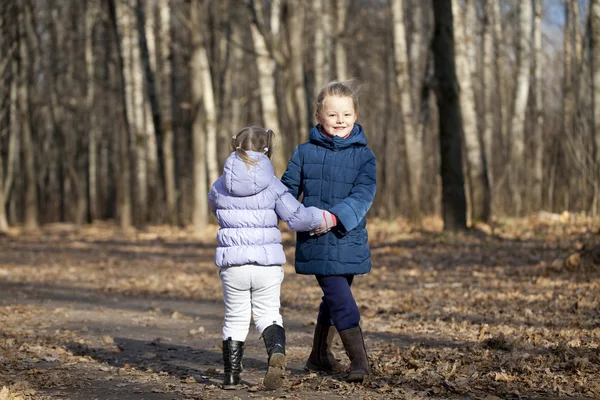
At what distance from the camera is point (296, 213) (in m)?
4.90

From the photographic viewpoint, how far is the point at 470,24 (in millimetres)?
22766

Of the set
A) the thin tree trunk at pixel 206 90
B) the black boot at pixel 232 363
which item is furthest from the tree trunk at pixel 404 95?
the black boot at pixel 232 363

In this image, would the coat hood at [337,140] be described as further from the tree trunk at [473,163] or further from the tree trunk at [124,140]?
the tree trunk at [124,140]

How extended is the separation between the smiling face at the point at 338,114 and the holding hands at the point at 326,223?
59 cm

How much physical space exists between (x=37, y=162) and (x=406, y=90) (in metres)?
24.8

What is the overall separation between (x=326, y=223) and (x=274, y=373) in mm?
931

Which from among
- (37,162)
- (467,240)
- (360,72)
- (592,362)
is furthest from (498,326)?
(37,162)

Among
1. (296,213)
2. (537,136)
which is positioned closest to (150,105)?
(537,136)

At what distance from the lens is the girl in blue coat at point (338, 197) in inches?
199

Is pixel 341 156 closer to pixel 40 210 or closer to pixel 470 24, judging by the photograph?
pixel 470 24

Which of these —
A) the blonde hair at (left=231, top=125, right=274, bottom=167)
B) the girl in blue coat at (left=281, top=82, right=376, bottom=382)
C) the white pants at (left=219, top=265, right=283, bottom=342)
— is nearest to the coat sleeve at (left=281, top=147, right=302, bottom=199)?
the girl in blue coat at (left=281, top=82, right=376, bottom=382)

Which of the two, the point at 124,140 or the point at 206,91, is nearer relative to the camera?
the point at 206,91

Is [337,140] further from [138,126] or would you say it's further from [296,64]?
[138,126]

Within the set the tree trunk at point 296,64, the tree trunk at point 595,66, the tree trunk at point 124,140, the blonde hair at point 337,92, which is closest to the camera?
the blonde hair at point 337,92
